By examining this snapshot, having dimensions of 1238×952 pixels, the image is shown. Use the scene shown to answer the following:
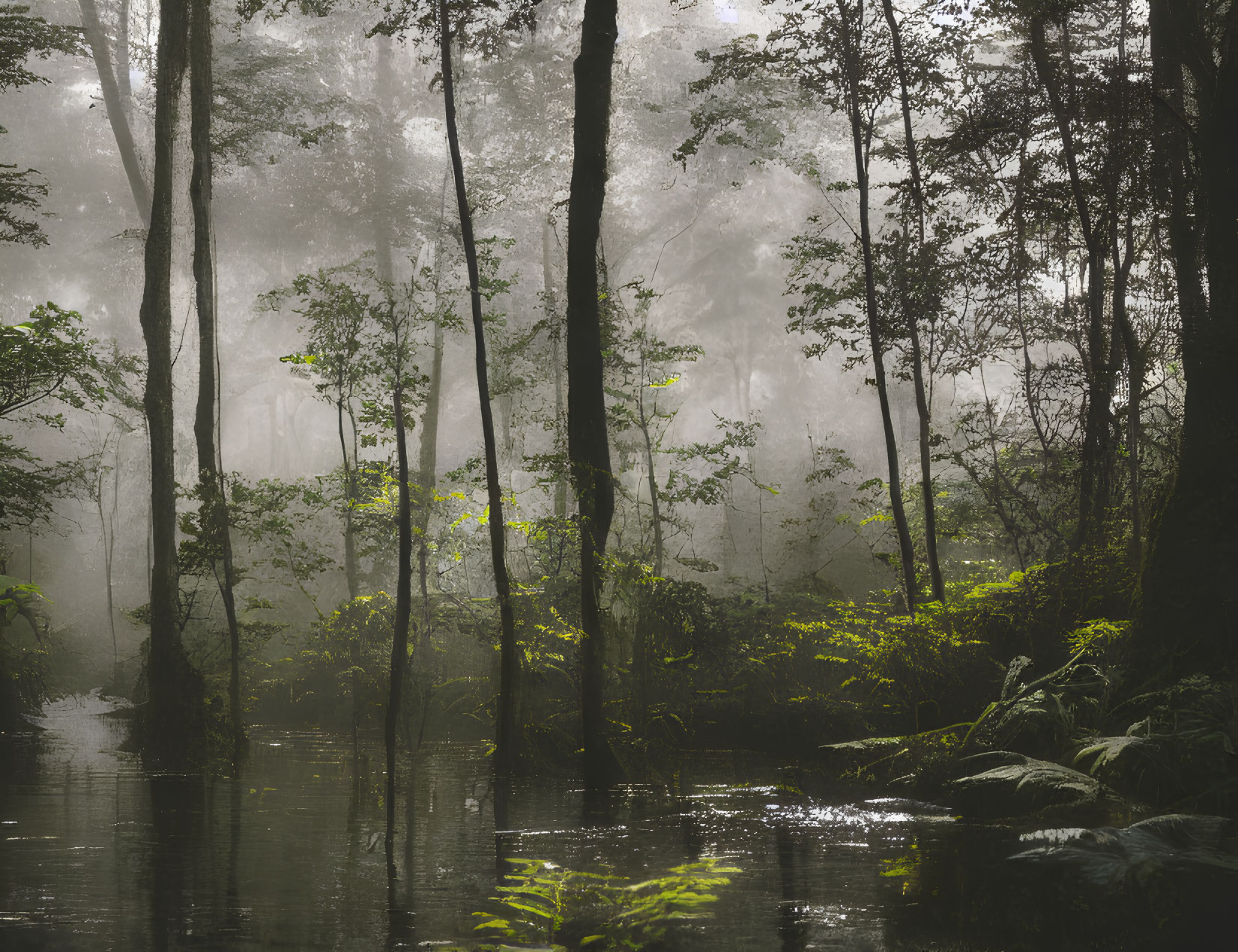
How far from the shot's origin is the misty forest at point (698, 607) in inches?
270

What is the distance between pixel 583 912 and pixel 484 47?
11.7 m

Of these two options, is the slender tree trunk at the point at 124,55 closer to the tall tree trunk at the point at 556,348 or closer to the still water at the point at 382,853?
the tall tree trunk at the point at 556,348

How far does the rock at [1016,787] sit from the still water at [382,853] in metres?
0.45

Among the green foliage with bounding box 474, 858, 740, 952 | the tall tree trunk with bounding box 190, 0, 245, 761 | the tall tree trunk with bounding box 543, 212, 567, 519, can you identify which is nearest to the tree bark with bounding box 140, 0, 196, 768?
the tall tree trunk with bounding box 190, 0, 245, 761

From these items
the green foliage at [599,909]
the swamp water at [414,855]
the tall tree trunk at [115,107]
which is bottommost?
the swamp water at [414,855]

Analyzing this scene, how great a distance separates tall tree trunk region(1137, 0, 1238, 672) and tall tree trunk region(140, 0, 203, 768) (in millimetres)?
13134

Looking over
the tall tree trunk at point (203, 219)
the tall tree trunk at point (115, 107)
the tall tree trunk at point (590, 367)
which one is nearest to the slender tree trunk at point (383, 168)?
the tall tree trunk at point (115, 107)

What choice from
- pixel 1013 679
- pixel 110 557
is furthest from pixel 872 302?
pixel 110 557

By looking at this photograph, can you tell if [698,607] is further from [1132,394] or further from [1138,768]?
[1138,768]

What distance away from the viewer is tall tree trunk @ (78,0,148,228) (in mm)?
25953

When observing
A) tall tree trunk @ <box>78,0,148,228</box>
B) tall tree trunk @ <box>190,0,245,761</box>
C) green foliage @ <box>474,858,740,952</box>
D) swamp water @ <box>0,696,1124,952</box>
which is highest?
tall tree trunk @ <box>78,0,148,228</box>

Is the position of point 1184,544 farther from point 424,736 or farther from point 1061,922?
point 424,736

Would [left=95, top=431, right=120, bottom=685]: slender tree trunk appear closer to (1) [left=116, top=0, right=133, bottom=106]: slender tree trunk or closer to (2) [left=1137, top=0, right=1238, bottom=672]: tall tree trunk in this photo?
(1) [left=116, top=0, right=133, bottom=106]: slender tree trunk

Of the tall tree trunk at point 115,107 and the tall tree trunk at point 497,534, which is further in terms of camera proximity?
the tall tree trunk at point 115,107
